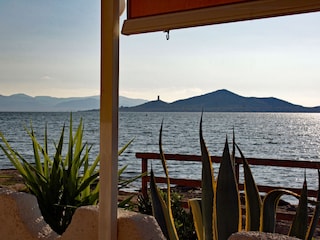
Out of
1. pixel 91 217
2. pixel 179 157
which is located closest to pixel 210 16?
pixel 91 217

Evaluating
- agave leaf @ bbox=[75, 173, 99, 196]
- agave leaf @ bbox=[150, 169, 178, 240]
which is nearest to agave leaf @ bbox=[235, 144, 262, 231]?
agave leaf @ bbox=[150, 169, 178, 240]

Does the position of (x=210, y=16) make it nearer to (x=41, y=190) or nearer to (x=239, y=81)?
(x=41, y=190)

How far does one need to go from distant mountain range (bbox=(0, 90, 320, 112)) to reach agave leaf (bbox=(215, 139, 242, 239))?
5763 mm

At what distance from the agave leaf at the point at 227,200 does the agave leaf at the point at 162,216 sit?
281 mm

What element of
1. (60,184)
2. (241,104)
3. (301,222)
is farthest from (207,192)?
(241,104)

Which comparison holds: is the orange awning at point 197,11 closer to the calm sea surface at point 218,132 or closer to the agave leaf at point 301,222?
the agave leaf at point 301,222

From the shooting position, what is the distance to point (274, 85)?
54.2 feet

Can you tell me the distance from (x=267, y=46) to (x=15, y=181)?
1357cm

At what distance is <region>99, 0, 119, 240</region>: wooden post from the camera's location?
1.54 metres

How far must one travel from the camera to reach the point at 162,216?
77.2 inches

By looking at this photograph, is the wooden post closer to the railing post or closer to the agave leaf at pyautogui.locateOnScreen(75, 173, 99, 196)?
the agave leaf at pyautogui.locateOnScreen(75, 173, 99, 196)

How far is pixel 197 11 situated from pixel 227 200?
0.79 metres

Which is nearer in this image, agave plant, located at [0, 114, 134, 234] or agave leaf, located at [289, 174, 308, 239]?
agave leaf, located at [289, 174, 308, 239]

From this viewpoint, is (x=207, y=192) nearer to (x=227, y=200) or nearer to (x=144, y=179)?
(x=227, y=200)
